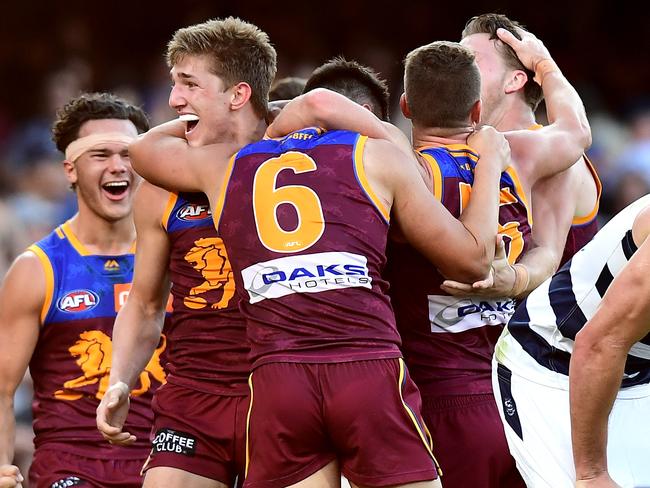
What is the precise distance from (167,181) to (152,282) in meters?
0.53

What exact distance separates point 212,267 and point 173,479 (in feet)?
2.69

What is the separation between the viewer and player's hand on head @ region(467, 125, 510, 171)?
438 cm

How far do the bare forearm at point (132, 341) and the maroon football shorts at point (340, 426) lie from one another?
3.30ft

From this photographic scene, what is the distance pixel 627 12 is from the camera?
12570 mm

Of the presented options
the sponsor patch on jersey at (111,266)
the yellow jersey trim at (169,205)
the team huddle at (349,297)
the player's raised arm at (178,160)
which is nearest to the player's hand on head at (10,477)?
the team huddle at (349,297)

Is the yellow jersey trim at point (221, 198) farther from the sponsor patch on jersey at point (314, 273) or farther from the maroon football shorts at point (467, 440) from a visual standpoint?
the maroon football shorts at point (467, 440)

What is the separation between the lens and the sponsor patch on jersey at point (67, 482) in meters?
5.17

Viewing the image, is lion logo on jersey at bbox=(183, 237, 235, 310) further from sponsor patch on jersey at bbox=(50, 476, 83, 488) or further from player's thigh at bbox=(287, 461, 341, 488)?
sponsor patch on jersey at bbox=(50, 476, 83, 488)

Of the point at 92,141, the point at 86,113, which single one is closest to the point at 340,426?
the point at 92,141

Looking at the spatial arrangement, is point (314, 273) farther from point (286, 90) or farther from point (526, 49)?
point (286, 90)

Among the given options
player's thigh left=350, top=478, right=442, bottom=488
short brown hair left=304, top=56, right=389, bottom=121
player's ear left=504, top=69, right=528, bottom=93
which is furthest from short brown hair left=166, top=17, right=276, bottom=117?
player's thigh left=350, top=478, right=442, bottom=488

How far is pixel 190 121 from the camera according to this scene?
4535 mm

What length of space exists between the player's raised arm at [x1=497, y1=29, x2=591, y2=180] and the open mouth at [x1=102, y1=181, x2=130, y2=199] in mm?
1927

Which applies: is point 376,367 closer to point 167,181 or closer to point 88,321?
point 167,181
